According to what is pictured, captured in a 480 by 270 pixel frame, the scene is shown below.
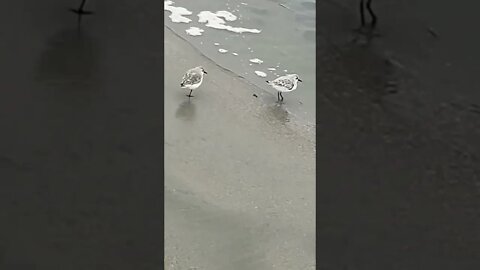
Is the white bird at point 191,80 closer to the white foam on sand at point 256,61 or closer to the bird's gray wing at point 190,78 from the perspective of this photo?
the bird's gray wing at point 190,78

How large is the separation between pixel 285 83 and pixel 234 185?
60 centimetres

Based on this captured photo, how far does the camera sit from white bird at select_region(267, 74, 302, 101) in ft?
4.09

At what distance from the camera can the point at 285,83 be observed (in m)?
1.30

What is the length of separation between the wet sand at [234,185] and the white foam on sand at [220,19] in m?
0.27

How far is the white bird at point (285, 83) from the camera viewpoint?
1246 mm
